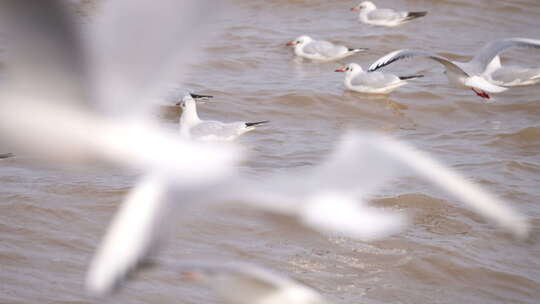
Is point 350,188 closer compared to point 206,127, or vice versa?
point 350,188

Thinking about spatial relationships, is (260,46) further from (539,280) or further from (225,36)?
(539,280)

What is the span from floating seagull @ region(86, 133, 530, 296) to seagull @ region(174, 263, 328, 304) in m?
0.19

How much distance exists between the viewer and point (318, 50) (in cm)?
1078

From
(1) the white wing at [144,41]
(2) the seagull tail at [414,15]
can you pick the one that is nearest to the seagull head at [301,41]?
(2) the seagull tail at [414,15]

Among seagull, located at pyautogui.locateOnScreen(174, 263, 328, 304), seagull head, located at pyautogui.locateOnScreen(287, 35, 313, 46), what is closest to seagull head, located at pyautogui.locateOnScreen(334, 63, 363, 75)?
seagull head, located at pyautogui.locateOnScreen(287, 35, 313, 46)

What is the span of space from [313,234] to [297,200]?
9.47 ft

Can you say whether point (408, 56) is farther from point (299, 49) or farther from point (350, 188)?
point (350, 188)

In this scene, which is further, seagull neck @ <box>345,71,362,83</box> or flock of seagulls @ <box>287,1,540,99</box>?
seagull neck @ <box>345,71,362,83</box>

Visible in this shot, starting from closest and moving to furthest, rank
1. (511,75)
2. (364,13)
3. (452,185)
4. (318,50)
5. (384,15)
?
1. (452,185)
2. (511,75)
3. (318,50)
4. (384,15)
5. (364,13)

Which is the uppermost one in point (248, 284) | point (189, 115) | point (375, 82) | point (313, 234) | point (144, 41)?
point (144, 41)

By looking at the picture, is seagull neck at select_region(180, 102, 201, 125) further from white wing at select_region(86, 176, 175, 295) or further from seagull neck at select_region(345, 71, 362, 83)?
white wing at select_region(86, 176, 175, 295)

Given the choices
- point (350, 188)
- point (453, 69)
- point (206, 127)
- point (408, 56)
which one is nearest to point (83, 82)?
point (350, 188)

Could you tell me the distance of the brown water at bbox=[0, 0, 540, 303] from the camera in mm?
4387

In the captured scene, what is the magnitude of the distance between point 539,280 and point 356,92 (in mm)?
4927
